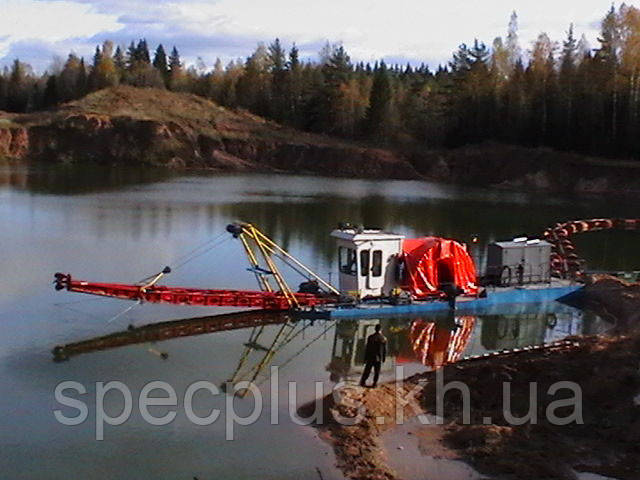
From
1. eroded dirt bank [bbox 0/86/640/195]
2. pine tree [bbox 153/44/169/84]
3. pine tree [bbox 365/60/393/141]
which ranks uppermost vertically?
pine tree [bbox 153/44/169/84]

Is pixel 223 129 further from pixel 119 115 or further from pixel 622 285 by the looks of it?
pixel 622 285

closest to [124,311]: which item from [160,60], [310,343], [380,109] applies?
[310,343]

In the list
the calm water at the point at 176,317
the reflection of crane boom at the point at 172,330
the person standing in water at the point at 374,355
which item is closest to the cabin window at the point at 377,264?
the calm water at the point at 176,317

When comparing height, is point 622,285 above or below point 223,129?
below

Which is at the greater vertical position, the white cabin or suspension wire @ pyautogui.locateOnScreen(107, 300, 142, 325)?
the white cabin

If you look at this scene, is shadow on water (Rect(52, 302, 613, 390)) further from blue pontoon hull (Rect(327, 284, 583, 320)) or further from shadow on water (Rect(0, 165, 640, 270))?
shadow on water (Rect(0, 165, 640, 270))

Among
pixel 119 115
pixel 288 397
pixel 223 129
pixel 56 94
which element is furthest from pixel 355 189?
pixel 56 94

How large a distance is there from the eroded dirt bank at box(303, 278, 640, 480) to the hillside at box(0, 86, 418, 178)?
7330cm

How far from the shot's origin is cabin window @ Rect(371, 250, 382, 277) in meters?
24.6

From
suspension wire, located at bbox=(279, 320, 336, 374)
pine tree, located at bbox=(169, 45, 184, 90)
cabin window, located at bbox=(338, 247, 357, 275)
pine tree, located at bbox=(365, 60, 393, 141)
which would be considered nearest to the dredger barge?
cabin window, located at bbox=(338, 247, 357, 275)

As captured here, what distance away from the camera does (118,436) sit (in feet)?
47.1

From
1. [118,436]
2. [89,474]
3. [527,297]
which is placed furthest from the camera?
[527,297]

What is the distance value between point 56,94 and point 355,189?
2693 inches

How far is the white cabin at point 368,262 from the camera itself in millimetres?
24359
